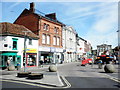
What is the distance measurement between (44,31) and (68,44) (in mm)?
14240

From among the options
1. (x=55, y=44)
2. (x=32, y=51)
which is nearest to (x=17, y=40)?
(x=32, y=51)

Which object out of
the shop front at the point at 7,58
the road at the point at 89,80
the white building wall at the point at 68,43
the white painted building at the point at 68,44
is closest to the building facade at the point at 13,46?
the shop front at the point at 7,58

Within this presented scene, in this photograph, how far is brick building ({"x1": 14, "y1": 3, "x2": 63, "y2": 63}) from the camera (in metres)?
33.2

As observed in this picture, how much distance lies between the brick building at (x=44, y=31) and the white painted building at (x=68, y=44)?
3.88 m

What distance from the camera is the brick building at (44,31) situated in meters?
33.2

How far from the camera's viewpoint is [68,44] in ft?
154

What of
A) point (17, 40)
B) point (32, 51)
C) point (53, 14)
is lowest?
point (32, 51)

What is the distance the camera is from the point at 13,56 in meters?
25.7

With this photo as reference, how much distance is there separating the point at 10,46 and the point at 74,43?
30961 millimetres

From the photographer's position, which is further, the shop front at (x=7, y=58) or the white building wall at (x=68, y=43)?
the white building wall at (x=68, y=43)

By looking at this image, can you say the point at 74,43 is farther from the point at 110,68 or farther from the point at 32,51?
the point at 110,68

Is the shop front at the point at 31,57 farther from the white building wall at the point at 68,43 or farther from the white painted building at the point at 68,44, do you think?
the white building wall at the point at 68,43

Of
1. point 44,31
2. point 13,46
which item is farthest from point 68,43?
point 13,46

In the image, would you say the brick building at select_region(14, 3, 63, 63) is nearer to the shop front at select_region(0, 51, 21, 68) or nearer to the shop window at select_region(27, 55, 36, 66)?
the shop window at select_region(27, 55, 36, 66)
